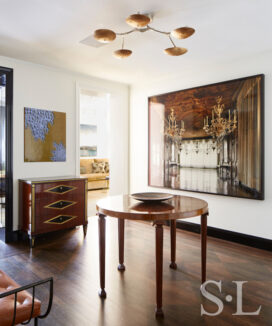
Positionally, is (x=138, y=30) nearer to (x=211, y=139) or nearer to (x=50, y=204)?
(x=211, y=139)

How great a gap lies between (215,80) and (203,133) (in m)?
0.81

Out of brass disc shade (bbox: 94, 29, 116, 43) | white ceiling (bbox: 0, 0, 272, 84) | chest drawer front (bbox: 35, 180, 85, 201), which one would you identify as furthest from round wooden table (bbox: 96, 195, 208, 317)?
white ceiling (bbox: 0, 0, 272, 84)

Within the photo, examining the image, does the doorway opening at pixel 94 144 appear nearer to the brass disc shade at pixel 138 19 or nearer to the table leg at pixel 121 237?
the table leg at pixel 121 237

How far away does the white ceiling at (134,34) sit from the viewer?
7.69 ft

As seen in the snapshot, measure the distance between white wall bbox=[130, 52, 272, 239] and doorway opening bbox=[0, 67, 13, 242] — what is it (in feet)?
7.70

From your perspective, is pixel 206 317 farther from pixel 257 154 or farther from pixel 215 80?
pixel 215 80

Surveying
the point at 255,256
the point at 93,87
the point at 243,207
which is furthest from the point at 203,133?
the point at 93,87

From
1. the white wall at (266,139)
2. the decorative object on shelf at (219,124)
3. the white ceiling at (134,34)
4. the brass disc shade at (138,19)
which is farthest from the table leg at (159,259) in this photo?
the decorative object on shelf at (219,124)

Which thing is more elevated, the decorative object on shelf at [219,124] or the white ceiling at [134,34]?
the white ceiling at [134,34]

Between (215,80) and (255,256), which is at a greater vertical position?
(215,80)

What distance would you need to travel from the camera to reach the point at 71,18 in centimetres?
255

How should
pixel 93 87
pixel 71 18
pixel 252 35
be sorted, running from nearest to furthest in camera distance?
pixel 71 18, pixel 252 35, pixel 93 87

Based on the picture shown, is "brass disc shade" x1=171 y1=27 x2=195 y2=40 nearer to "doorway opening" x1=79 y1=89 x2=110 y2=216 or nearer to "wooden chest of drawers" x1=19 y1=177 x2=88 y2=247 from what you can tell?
"wooden chest of drawers" x1=19 y1=177 x2=88 y2=247

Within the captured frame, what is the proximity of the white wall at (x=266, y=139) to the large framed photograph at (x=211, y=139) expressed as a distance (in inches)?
3.7
